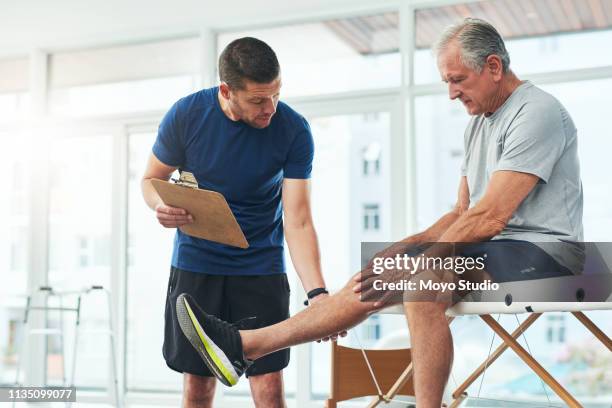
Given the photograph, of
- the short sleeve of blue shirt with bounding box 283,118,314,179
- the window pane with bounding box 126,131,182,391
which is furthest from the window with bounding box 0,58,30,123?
the short sleeve of blue shirt with bounding box 283,118,314,179

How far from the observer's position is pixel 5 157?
564 cm

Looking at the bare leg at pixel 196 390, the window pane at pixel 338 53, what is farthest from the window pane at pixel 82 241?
the bare leg at pixel 196 390

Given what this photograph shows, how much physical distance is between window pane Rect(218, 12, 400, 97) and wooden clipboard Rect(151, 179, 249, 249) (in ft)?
8.69

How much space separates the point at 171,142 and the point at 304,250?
542 millimetres

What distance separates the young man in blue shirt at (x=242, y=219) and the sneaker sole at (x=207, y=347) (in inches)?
15.6

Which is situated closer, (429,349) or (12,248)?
(429,349)

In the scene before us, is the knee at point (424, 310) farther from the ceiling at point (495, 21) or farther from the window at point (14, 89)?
the window at point (14, 89)

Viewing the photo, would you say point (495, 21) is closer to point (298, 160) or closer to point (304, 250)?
point (298, 160)

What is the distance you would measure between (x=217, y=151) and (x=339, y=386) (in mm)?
1009

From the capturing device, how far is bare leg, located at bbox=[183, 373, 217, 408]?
237 centimetres

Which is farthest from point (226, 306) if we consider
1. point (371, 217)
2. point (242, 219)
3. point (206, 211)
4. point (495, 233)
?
point (371, 217)

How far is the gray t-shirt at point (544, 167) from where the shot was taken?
6.48ft

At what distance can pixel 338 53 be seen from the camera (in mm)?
4785

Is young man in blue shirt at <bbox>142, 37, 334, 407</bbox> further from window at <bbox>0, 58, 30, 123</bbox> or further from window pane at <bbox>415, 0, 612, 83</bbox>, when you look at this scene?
window at <bbox>0, 58, 30, 123</bbox>
